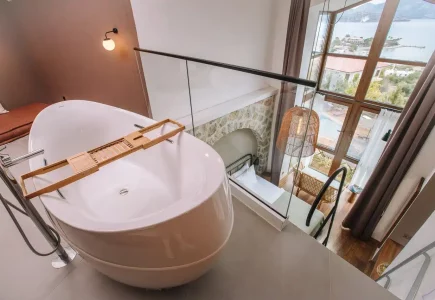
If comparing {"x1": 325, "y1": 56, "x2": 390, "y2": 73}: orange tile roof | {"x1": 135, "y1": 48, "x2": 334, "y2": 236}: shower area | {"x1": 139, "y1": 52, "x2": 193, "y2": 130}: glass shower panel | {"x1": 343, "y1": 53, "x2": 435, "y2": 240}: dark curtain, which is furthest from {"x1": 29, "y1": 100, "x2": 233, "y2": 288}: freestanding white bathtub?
{"x1": 325, "y1": 56, "x2": 390, "y2": 73}: orange tile roof

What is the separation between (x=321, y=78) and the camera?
13.7ft

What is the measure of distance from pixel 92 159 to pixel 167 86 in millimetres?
1667

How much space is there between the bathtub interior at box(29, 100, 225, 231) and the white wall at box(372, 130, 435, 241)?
2997 millimetres

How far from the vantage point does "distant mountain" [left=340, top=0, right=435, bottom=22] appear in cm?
283

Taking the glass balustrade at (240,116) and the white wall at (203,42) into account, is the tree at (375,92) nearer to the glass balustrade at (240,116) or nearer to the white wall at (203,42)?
the white wall at (203,42)

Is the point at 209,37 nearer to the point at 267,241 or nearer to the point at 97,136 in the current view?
the point at 97,136

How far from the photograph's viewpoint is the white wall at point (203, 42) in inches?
87.1

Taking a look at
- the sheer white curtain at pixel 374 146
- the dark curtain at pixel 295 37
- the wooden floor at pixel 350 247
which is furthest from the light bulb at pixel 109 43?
the sheer white curtain at pixel 374 146

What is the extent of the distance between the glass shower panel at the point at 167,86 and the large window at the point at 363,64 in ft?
8.87

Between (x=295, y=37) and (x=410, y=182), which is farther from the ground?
(x=295, y=37)

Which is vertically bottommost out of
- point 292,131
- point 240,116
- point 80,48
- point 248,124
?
point 248,124

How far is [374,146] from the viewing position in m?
3.78

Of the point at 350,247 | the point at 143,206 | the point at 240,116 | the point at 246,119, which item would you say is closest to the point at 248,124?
the point at 246,119

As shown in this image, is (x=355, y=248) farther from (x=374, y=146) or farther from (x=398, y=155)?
(x=374, y=146)
